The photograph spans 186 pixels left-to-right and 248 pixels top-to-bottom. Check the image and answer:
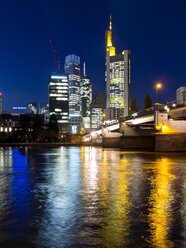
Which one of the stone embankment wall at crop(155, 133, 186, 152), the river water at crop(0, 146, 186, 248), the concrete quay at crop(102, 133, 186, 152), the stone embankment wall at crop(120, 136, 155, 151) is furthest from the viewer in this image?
the stone embankment wall at crop(120, 136, 155, 151)

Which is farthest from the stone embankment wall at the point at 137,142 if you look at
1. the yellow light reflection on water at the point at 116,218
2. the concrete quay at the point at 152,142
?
the yellow light reflection on water at the point at 116,218

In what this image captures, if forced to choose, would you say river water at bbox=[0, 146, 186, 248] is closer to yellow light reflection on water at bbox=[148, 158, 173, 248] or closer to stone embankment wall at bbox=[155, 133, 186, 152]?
yellow light reflection on water at bbox=[148, 158, 173, 248]

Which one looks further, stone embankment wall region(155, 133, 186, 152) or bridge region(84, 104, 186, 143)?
bridge region(84, 104, 186, 143)

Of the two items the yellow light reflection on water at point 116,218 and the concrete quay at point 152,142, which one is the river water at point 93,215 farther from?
the concrete quay at point 152,142

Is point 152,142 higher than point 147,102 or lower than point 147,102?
lower

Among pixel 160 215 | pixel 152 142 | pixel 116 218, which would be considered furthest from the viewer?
pixel 152 142

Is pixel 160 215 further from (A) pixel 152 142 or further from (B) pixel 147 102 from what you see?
(B) pixel 147 102

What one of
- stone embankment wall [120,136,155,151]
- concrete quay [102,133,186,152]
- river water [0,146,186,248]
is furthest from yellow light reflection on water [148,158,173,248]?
stone embankment wall [120,136,155,151]

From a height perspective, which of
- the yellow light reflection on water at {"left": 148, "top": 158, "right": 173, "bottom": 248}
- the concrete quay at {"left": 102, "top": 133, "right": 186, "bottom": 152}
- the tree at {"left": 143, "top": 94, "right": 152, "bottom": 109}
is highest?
the tree at {"left": 143, "top": 94, "right": 152, "bottom": 109}

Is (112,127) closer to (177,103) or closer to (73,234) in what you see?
(177,103)

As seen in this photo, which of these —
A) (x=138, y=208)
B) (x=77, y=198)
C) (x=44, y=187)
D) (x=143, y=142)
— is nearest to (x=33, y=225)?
(x=138, y=208)

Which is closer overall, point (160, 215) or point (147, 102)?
point (160, 215)

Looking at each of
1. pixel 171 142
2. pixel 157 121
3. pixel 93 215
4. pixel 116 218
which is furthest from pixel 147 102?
pixel 116 218

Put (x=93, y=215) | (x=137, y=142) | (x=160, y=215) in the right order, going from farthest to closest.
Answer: (x=137, y=142) < (x=93, y=215) < (x=160, y=215)
